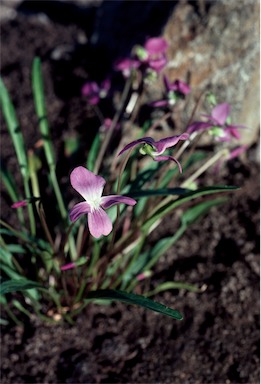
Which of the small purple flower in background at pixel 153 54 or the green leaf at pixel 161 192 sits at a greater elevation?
the small purple flower in background at pixel 153 54

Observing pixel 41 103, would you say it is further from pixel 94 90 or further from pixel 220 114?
pixel 220 114

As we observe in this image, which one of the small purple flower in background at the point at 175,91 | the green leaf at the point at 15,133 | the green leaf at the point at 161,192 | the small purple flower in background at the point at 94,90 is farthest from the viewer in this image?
the small purple flower in background at the point at 94,90

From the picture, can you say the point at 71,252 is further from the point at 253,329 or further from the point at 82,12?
the point at 82,12

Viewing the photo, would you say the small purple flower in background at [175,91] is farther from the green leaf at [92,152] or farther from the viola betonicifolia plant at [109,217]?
the green leaf at [92,152]

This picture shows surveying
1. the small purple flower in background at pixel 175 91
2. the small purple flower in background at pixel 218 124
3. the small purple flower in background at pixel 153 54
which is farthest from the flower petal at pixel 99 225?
the small purple flower in background at pixel 153 54

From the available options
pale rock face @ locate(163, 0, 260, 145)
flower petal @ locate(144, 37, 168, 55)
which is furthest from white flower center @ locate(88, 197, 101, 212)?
pale rock face @ locate(163, 0, 260, 145)

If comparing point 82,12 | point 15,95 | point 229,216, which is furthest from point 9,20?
point 229,216

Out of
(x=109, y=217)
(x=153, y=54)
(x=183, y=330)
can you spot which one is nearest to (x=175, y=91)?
(x=153, y=54)
